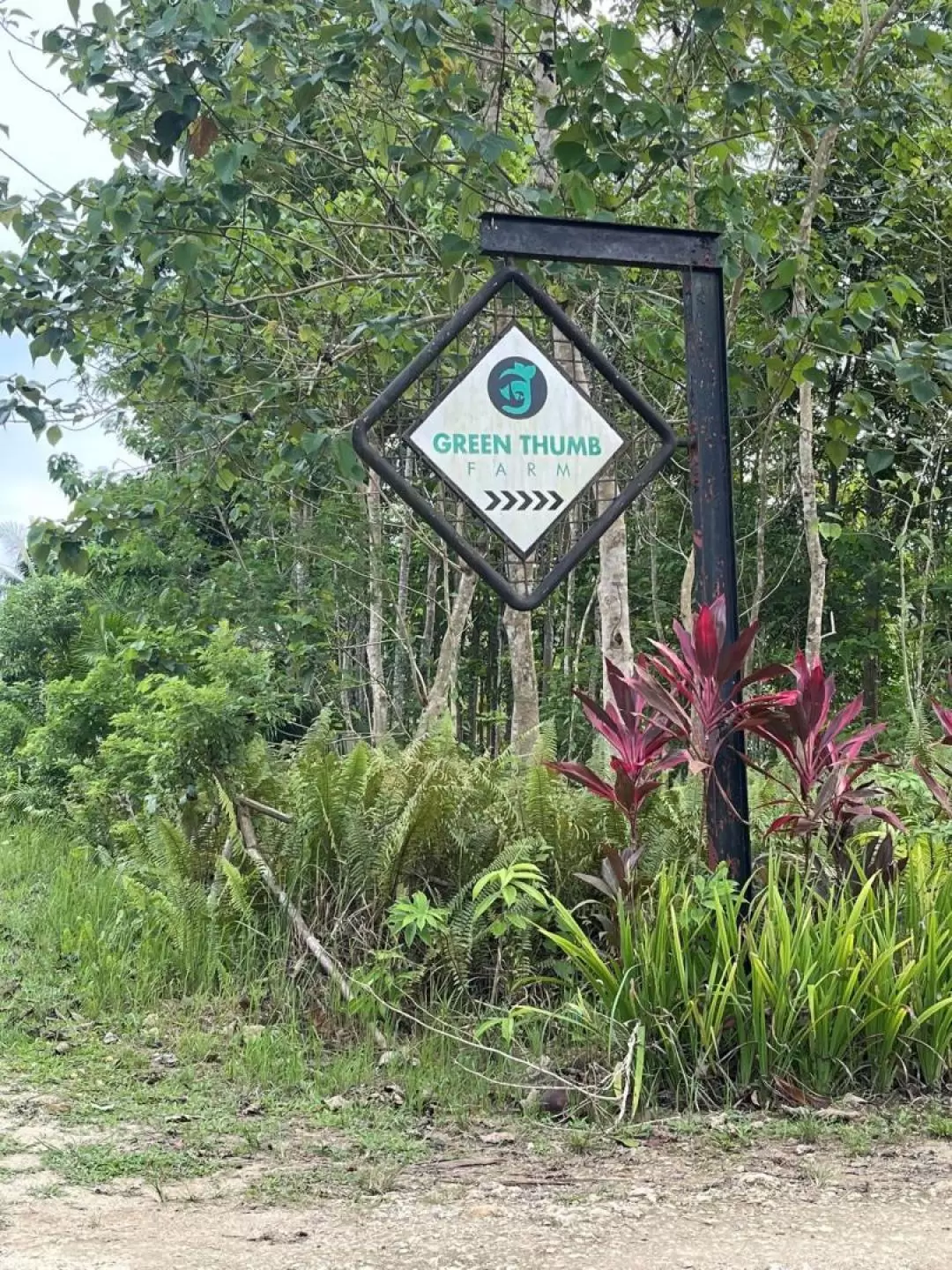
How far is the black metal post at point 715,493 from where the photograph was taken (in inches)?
187

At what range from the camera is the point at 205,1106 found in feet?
14.1

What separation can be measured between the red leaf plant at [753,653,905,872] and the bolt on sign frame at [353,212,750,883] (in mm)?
194

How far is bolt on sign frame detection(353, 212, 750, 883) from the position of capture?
4719mm

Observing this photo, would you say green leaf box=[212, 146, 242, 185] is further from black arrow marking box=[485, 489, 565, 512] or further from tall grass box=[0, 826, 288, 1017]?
tall grass box=[0, 826, 288, 1017]

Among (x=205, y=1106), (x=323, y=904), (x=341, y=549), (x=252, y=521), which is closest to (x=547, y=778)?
(x=323, y=904)

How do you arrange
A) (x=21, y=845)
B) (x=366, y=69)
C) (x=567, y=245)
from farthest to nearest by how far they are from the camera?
(x=21, y=845)
(x=366, y=69)
(x=567, y=245)

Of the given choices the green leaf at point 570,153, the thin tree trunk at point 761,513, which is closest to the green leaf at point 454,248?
the green leaf at point 570,153

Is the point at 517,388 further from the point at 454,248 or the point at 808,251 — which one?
the point at 808,251

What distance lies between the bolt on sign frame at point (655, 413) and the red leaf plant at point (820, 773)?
194 mm

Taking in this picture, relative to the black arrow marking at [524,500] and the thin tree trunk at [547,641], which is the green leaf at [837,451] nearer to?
the black arrow marking at [524,500]

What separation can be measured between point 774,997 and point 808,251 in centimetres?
632

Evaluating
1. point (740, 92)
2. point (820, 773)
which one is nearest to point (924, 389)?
→ point (820, 773)

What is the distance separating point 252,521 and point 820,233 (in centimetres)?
685

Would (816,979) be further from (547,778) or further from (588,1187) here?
(547,778)
